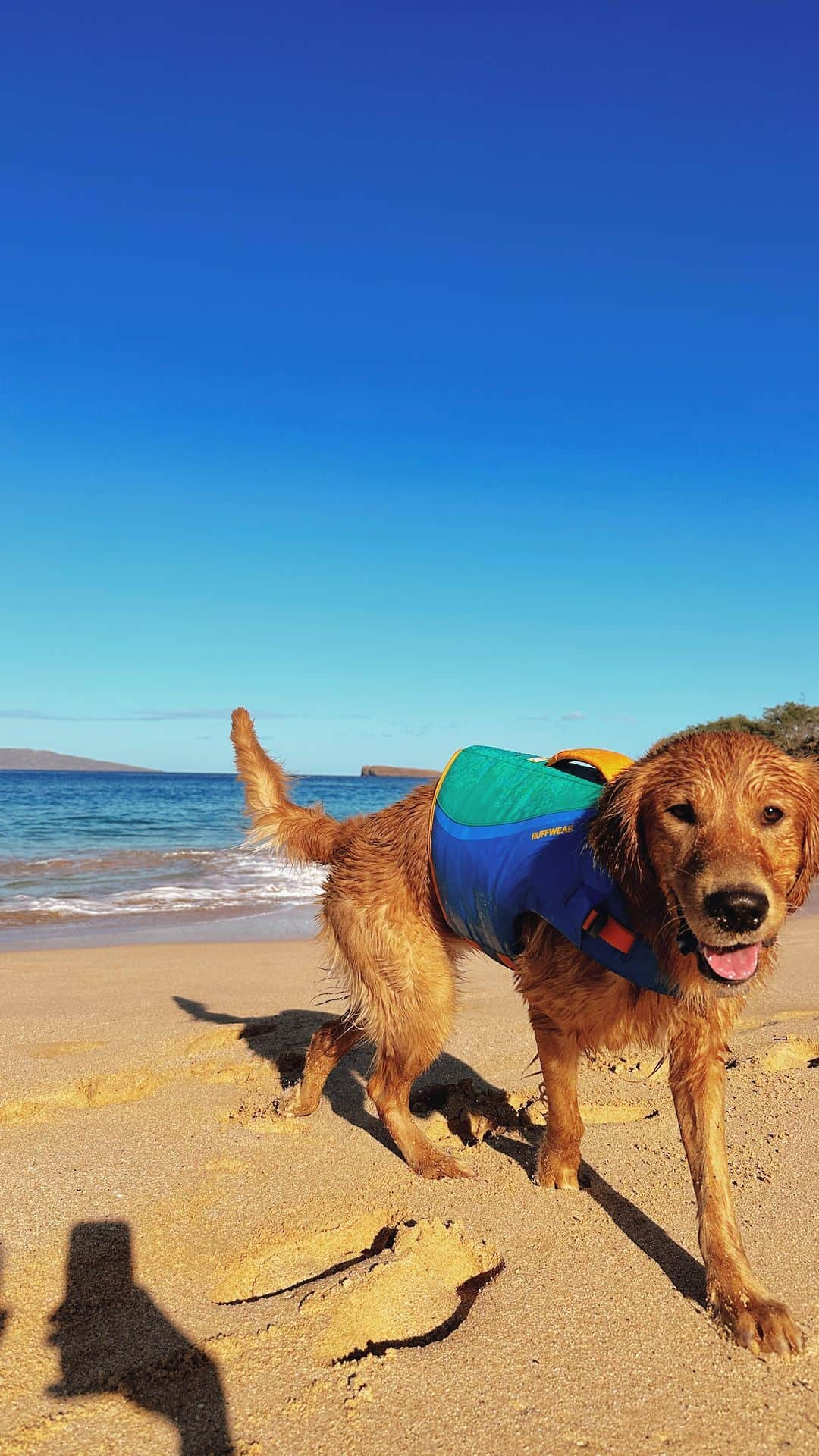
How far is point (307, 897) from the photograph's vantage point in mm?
13492

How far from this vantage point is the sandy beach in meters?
2.13

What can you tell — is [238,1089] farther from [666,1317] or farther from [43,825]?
[43,825]

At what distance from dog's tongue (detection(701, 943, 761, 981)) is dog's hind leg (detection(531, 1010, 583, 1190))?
3.57ft

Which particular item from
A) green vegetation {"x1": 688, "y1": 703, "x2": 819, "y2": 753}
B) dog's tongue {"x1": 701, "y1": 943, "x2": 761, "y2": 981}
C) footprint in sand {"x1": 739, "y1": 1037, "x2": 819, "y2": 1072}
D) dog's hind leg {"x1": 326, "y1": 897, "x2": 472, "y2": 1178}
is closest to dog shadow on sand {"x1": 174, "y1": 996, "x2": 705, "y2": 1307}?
dog's hind leg {"x1": 326, "y1": 897, "x2": 472, "y2": 1178}

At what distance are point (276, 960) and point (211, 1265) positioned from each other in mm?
5400

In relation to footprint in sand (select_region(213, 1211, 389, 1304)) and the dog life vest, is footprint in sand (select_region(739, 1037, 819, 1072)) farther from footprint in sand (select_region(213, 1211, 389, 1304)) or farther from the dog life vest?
footprint in sand (select_region(213, 1211, 389, 1304))

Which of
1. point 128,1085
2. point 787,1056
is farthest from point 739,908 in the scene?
point 128,1085

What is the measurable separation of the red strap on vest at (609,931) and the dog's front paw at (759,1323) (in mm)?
1017

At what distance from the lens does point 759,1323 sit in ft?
8.09

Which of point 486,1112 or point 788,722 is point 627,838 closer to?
point 486,1112

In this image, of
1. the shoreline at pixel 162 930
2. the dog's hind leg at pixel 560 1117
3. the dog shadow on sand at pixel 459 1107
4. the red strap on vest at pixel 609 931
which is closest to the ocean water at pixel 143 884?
the shoreline at pixel 162 930

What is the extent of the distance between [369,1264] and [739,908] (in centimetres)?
165

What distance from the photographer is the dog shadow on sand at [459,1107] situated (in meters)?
3.00

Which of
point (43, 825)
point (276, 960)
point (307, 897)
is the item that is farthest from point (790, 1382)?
point (43, 825)
